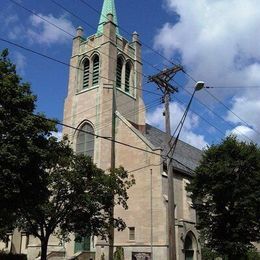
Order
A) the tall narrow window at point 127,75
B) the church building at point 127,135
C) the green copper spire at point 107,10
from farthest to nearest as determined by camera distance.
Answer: the green copper spire at point 107,10
the tall narrow window at point 127,75
the church building at point 127,135

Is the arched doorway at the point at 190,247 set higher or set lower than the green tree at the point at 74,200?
lower

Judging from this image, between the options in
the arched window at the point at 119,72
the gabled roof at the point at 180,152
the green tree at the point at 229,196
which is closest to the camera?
the green tree at the point at 229,196

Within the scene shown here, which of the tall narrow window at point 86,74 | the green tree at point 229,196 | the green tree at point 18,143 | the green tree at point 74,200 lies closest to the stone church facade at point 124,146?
the tall narrow window at point 86,74

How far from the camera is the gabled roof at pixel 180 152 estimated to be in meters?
41.5

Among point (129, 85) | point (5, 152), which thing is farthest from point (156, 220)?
point (5, 152)

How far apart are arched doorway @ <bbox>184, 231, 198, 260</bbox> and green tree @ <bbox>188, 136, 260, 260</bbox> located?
5246 mm

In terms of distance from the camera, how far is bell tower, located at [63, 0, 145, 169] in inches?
1625

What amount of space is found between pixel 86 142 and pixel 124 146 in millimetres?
4968

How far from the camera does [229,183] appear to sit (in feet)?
99.1

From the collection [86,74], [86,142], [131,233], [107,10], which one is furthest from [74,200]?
[107,10]

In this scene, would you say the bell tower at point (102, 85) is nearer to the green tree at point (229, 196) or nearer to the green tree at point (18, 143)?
the green tree at point (229, 196)

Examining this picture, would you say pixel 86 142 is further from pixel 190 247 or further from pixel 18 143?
pixel 18 143

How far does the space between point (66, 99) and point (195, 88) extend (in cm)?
2834

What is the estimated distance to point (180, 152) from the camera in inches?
Answer: 1891
